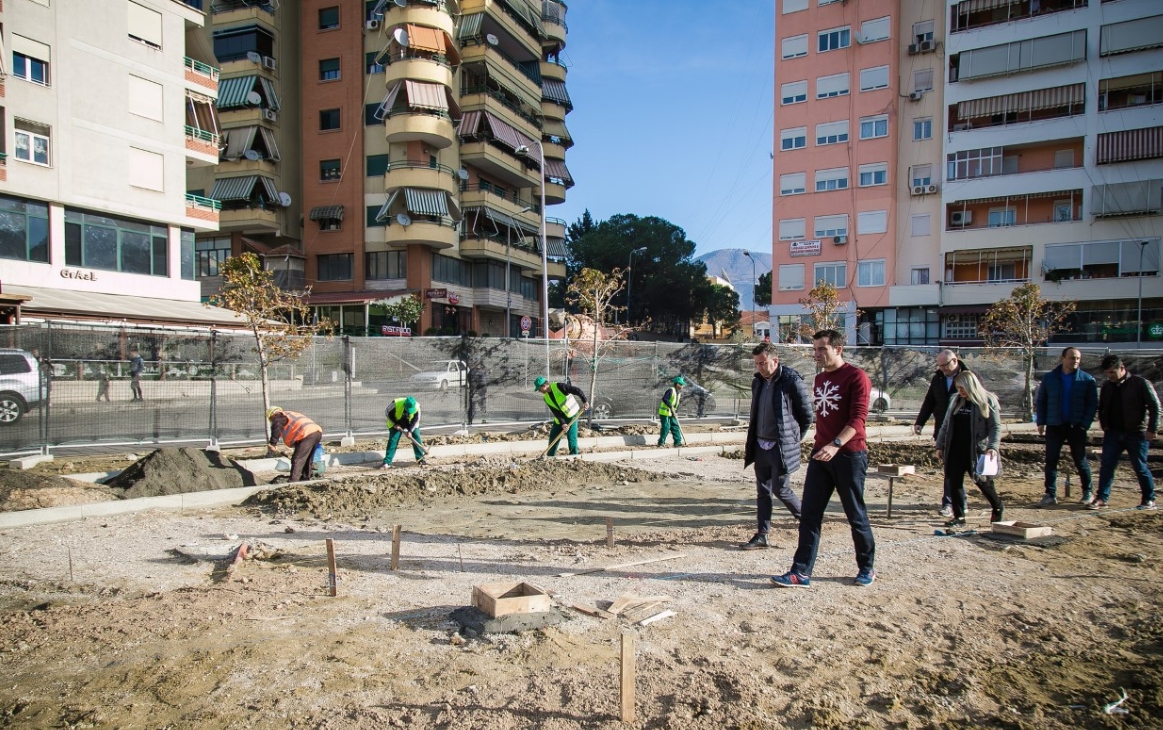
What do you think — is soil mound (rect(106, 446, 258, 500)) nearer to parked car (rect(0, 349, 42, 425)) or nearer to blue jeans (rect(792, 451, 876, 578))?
parked car (rect(0, 349, 42, 425))

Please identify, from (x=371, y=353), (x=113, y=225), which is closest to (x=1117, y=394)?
(x=371, y=353)

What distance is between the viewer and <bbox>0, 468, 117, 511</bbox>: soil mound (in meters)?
7.76

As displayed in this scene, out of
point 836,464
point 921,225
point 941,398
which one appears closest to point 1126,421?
point 941,398

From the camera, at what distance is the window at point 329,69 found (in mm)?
39562

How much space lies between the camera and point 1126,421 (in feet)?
25.3

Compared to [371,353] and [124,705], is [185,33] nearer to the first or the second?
[371,353]

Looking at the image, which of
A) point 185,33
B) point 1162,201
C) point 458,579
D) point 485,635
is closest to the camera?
point 485,635

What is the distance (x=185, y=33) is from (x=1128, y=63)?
43683mm

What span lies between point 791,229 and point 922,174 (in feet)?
24.5

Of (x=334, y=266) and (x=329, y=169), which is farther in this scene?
(x=334, y=266)

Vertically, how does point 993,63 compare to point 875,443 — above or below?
above

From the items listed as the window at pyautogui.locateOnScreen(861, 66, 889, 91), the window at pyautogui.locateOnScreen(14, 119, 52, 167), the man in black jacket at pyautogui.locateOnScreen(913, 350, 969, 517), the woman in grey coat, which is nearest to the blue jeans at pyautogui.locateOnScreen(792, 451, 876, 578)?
the woman in grey coat

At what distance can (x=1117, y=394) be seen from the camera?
7820 mm

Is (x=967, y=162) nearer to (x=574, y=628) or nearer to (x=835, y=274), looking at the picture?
(x=835, y=274)
